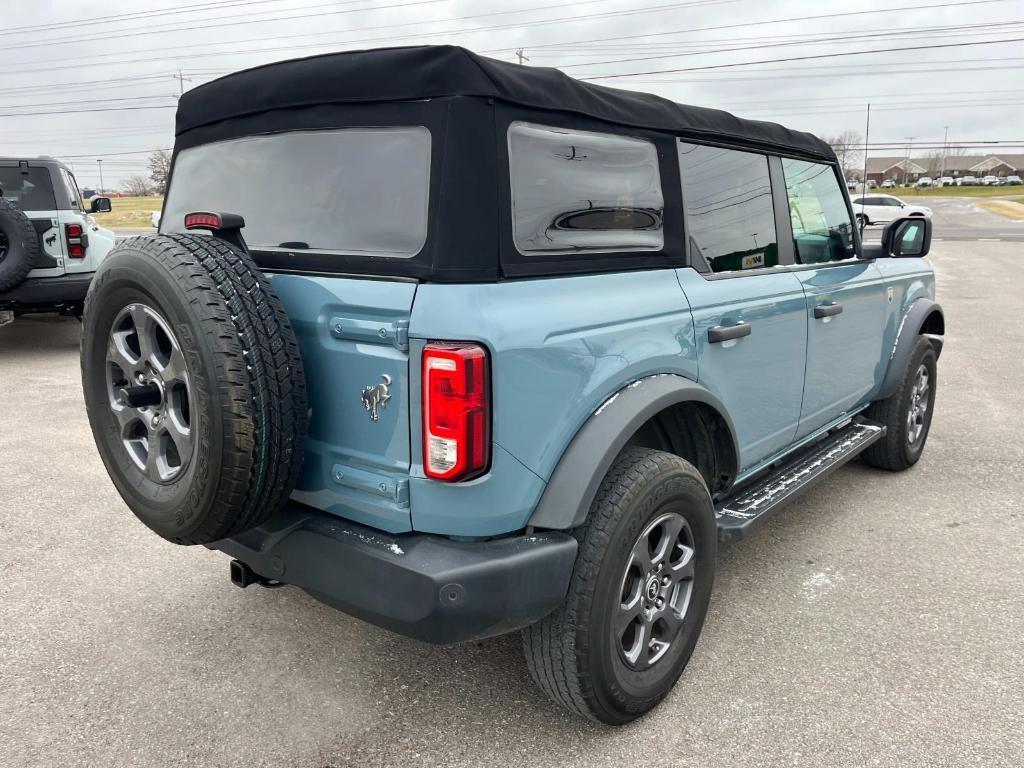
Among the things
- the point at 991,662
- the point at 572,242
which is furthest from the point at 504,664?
the point at 991,662

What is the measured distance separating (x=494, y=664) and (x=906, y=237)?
3159 mm

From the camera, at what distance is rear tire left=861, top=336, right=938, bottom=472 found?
4.62m

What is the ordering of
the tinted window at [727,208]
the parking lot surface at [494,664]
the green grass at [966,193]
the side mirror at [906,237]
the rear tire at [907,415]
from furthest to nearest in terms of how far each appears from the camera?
the green grass at [966,193] < the rear tire at [907,415] < the side mirror at [906,237] < the tinted window at [727,208] < the parking lot surface at [494,664]

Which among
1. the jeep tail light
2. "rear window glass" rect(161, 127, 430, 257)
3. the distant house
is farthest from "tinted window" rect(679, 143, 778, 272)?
the distant house

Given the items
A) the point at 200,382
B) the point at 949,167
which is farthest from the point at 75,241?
the point at 949,167

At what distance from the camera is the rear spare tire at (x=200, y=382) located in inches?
80.0

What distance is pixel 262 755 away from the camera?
239 centimetres

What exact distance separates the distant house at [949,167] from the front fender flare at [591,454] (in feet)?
489

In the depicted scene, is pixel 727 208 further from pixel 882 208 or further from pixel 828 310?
pixel 882 208

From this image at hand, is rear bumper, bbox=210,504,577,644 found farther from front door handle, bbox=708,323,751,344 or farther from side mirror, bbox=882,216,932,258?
side mirror, bbox=882,216,932,258

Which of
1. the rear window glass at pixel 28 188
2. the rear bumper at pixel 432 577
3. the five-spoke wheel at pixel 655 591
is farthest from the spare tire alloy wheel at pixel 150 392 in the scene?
→ the rear window glass at pixel 28 188

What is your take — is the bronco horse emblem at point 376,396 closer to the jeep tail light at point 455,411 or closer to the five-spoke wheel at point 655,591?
the jeep tail light at point 455,411

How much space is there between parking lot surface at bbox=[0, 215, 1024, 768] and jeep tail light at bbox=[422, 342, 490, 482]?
Answer: 3.22 feet

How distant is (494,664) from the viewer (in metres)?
2.89
